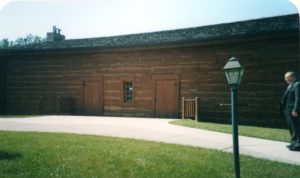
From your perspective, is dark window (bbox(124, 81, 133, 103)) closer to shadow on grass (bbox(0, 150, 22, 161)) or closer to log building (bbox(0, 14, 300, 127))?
log building (bbox(0, 14, 300, 127))

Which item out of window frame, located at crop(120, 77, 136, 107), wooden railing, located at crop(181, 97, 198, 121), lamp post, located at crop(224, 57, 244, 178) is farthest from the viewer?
window frame, located at crop(120, 77, 136, 107)

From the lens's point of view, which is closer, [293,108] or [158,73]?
[293,108]

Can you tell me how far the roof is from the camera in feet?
52.5

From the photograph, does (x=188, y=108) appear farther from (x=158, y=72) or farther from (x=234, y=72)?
(x=234, y=72)

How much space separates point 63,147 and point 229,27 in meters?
13.2

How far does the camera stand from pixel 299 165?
643 cm

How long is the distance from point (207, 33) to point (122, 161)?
510 inches

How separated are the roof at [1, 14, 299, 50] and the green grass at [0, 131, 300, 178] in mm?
9647

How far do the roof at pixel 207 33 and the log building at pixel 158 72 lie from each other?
6 cm

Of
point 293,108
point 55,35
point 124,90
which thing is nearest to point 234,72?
point 293,108

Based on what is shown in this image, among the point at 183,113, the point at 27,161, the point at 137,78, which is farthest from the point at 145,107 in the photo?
the point at 27,161

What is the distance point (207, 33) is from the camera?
1831 cm

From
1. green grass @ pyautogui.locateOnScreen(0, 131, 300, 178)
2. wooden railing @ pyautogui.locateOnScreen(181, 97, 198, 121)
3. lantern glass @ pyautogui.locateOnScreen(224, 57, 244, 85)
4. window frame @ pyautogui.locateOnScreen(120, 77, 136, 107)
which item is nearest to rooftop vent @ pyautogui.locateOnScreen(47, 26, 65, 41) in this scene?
window frame @ pyautogui.locateOnScreen(120, 77, 136, 107)

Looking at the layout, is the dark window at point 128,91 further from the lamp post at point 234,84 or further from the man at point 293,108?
the lamp post at point 234,84
